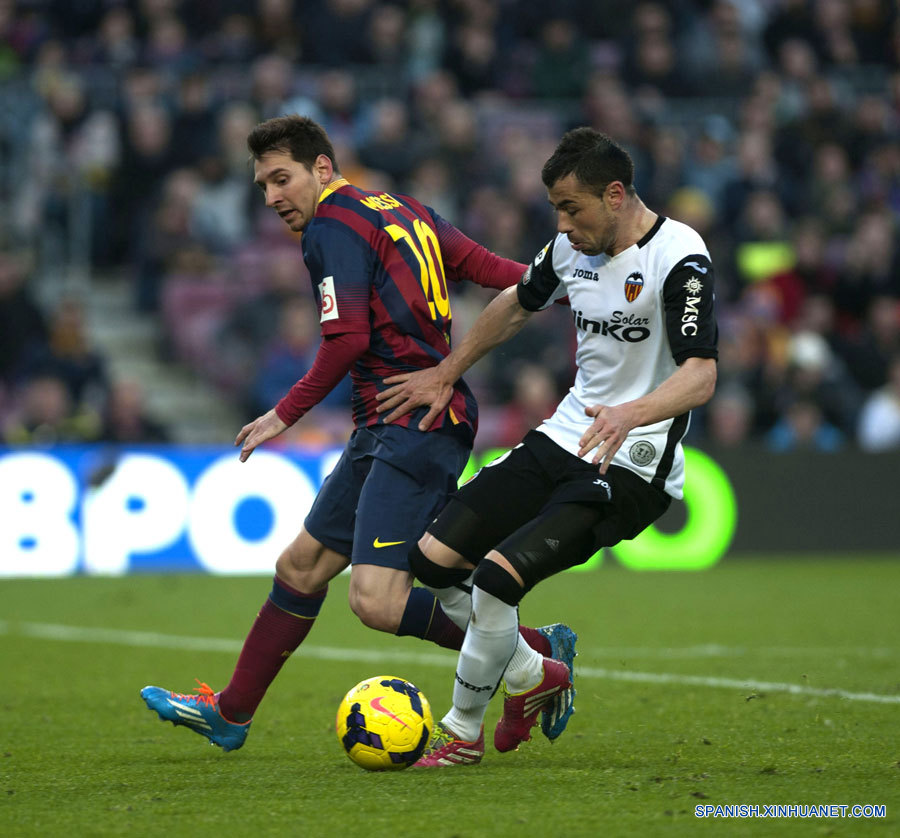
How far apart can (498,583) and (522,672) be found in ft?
1.34

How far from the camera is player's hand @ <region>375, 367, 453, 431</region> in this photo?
5379mm

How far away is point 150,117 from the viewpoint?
48.0ft

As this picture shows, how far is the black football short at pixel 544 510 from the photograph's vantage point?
503 cm

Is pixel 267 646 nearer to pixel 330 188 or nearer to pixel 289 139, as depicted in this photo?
pixel 330 188

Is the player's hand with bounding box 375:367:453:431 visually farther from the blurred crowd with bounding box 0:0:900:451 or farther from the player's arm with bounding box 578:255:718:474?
the blurred crowd with bounding box 0:0:900:451

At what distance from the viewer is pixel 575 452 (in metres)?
5.23

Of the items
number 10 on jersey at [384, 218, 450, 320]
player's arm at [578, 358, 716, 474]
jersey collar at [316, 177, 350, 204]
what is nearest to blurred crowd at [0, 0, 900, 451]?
number 10 on jersey at [384, 218, 450, 320]

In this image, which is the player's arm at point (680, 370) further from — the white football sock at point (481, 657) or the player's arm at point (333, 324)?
the player's arm at point (333, 324)

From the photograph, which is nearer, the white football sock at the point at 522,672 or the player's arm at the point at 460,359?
the white football sock at the point at 522,672

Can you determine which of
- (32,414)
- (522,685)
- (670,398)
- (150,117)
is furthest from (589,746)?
(150,117)

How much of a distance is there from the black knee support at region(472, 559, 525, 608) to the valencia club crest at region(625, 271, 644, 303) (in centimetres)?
98

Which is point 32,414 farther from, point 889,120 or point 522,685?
point 889,120

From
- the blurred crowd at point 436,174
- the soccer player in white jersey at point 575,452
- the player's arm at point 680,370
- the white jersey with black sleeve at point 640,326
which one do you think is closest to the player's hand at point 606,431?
the player's arm at point 680,370

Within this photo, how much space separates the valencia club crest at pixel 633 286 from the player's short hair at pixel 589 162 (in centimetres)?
29
